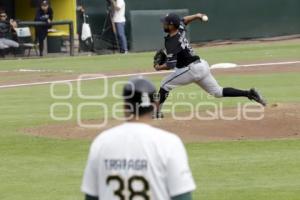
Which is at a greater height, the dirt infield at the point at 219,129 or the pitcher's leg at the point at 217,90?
the pitcher's leg at the point at 217,90

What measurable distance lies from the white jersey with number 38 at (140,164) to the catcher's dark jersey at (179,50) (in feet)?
27.8

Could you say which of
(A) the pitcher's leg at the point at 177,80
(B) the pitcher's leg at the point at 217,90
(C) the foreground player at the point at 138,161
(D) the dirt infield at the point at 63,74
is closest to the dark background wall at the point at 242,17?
(D) the dirt infield at the point at 63,74

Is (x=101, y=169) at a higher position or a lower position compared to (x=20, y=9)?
higher

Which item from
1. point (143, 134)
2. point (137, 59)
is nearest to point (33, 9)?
point (137, 59)

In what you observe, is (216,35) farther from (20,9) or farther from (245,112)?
(245,112)

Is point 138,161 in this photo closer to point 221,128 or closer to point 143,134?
point 143,134

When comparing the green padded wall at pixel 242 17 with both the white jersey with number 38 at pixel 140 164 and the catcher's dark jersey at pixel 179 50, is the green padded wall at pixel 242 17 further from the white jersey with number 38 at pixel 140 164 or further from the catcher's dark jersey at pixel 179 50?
the white jersey with number 38 at pixel 140 164

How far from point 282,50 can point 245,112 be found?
13.5 meters

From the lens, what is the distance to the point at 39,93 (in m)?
19.1

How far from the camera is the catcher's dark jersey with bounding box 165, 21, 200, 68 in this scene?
1312 centimetres

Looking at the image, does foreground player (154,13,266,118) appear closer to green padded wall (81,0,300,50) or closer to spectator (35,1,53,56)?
spectator (35,1,53,56)

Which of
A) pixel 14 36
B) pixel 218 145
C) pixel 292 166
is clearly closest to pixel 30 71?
pixel 14 36

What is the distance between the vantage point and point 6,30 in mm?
27625

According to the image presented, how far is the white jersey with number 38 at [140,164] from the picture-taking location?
457cm
